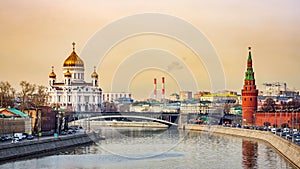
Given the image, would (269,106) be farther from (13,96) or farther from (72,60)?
(13,96)

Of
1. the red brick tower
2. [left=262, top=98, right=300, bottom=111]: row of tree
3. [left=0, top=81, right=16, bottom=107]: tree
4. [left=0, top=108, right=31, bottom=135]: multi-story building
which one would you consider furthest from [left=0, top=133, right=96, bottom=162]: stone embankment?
[left=262, top=98, right=300, bottom=111]: row of tree

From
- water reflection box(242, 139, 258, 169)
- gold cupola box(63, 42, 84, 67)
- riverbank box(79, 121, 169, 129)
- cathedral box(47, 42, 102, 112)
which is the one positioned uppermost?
gold cupola box(63, 42, 84, 67)

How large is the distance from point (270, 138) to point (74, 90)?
203 feet

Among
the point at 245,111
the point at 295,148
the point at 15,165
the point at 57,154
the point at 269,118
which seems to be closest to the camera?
the point at 15,165

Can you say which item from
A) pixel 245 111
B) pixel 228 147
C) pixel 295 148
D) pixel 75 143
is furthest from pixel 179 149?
pixel 245 111

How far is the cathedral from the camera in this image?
4306 inches

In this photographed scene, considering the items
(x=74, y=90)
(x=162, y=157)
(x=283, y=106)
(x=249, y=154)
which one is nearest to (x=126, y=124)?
(x=74, y=90)

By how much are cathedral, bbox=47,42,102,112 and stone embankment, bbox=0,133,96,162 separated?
55134 millimetres

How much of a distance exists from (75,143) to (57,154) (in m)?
8.72

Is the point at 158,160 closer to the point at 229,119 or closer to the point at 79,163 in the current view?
the point at 79,163

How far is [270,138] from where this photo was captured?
51.9m

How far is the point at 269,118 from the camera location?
70812mm

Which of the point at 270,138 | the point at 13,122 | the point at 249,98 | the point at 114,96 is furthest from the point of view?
the point at 114,96

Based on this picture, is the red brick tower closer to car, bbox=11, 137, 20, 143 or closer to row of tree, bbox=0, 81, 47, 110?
row of tree, bbox=0, 81, 47, 110
